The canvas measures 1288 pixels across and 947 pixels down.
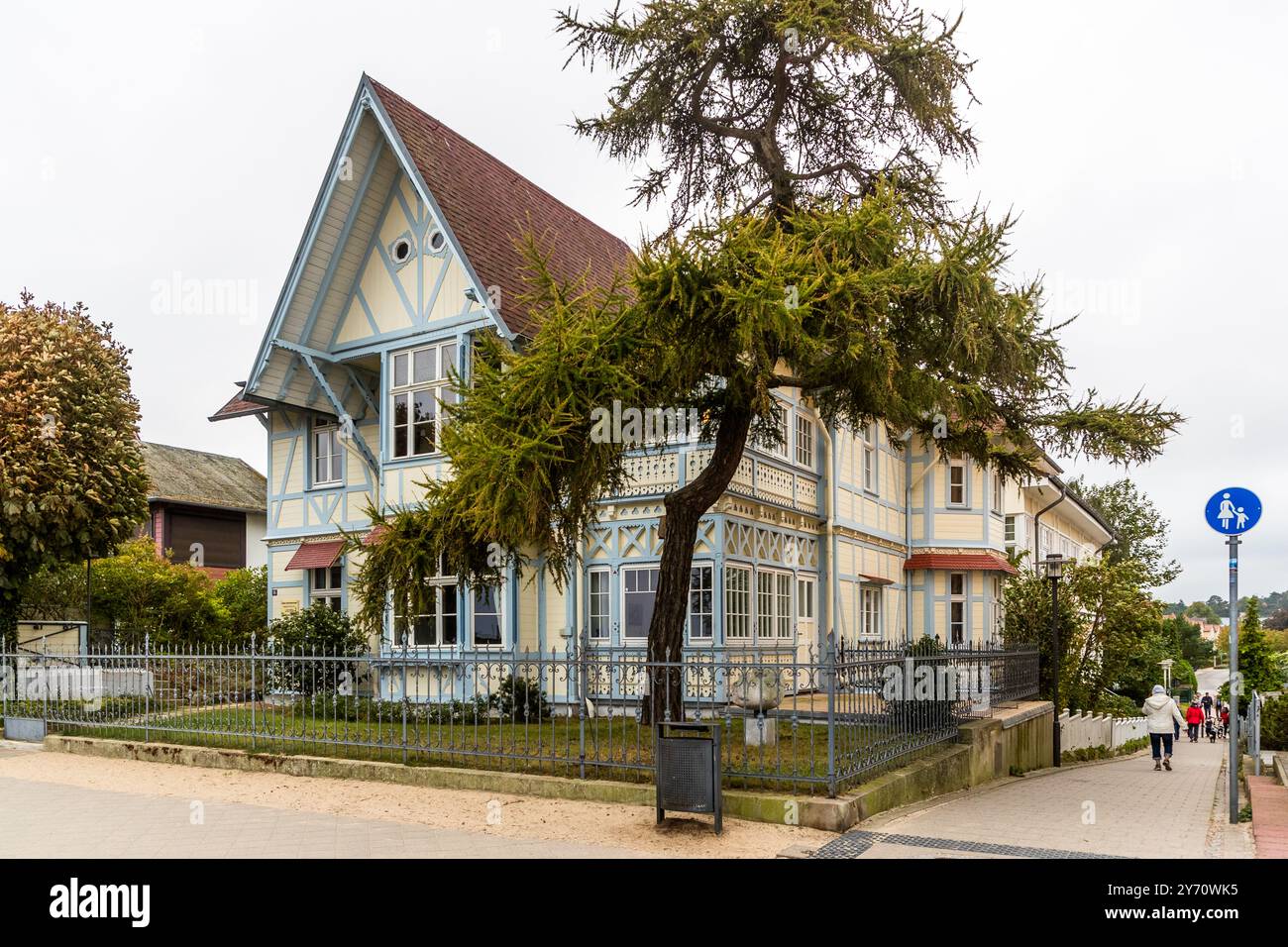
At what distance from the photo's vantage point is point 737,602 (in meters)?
18.1

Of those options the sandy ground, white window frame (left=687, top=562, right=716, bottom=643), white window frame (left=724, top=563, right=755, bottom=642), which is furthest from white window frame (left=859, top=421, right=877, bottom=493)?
the sandy ground

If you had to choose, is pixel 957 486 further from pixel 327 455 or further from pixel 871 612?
pixel 327 455

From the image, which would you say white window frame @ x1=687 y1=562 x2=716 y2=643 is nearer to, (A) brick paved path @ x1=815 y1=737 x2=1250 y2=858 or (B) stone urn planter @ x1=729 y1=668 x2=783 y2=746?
(B) stone urn planter @ x1=729 y1=668 x2=783 y2=746

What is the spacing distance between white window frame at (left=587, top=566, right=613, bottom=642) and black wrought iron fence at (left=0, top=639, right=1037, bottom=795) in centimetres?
37

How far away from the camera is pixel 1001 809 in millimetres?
11469

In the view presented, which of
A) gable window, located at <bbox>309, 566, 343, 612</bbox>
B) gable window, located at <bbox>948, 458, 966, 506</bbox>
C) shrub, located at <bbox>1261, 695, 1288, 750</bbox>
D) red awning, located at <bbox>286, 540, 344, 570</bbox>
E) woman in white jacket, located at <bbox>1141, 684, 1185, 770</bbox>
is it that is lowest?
shrub, located at <bbox>1261, 695, 1288, 750</bbox>

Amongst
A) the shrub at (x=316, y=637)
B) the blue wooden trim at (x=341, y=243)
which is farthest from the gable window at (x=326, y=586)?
the blue wooden trim at (x=341, y=243)

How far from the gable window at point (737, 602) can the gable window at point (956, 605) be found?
33.1 ft

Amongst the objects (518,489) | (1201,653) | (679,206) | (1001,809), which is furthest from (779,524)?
(1201,653)

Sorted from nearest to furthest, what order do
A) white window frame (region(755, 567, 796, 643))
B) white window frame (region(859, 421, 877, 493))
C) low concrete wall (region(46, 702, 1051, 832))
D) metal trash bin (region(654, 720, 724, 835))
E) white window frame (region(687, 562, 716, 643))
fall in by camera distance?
metal trash bin (region(654, 720, 724, 835)) < low concrete wall (region(46, 702, 1051, 832)) < white window frame (region(687, 562, 716, 643)) < white window frame (region(755, 567, 796, 643)) < white window frame (region(859, 421, 877, 493))

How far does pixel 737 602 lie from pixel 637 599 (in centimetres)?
168

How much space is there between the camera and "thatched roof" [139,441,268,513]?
36.9m

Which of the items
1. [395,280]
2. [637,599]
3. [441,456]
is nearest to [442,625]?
[441,456]

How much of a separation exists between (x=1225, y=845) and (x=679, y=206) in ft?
31.9
